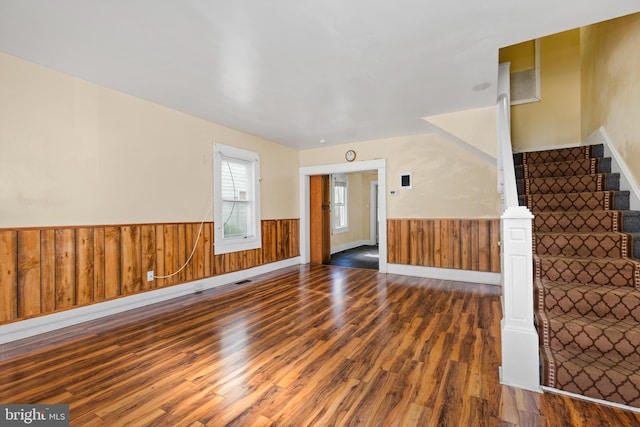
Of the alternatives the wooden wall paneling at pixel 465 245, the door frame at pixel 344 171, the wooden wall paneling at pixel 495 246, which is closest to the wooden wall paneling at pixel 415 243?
the door frame at pixel 344 171

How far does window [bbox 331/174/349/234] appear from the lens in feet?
25.6

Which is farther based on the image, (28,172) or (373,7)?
(28,172)

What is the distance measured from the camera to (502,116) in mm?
3066

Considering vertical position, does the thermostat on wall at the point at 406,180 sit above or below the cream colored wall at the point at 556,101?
below

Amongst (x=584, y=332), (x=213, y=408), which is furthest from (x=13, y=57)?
Result: (x=584, y=332)

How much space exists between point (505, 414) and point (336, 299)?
2.20 m

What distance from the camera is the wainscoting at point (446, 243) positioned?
14.1ft

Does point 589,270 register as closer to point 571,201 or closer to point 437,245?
point 571,201

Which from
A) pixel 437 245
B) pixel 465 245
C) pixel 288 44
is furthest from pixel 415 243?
pixel 288 44

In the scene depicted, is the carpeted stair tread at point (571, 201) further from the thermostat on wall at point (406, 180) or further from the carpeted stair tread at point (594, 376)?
the thermostat on wall at point (406, 180)

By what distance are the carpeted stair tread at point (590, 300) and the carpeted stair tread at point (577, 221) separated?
66cm

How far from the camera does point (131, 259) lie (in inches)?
130

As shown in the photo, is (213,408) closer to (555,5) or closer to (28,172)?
(28,172)

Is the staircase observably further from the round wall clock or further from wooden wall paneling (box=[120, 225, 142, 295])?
wooden wall paneling (box=[120, 225, 142, 295])
